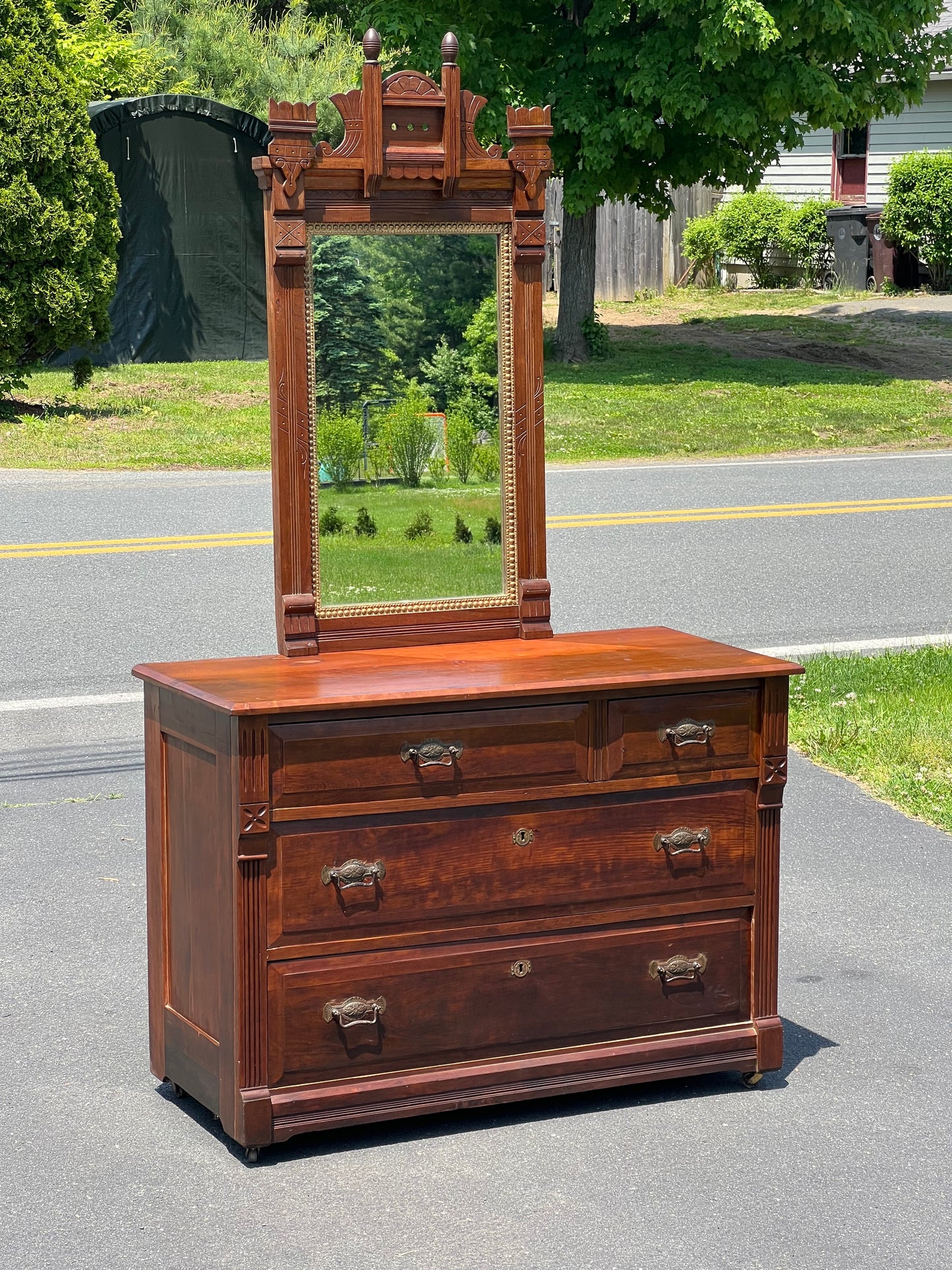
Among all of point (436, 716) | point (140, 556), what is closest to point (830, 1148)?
point (436, 716)

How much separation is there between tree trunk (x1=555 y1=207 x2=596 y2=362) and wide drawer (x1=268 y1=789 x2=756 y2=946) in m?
17.8

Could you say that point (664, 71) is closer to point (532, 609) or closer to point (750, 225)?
point (750, 225)

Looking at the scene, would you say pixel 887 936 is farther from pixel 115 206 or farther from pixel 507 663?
pixel 115 206

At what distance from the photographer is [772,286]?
29.8 meters

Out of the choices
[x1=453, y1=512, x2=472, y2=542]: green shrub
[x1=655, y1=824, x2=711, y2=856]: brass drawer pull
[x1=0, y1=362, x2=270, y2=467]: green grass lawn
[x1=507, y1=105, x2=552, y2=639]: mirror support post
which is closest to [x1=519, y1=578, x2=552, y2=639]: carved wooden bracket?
[x1=507, y1=105, x2=552, y2=639]: mirror support post

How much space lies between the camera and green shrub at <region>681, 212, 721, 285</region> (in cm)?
2947

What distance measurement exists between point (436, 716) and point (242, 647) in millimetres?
5163

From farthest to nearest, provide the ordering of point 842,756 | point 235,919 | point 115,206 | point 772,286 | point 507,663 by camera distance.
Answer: point 772,286 < point 115,206 < point 842,756 < point 507,663 < point 235,919

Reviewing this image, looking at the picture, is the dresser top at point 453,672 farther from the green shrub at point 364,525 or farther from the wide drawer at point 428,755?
the green shrub at point 364,525

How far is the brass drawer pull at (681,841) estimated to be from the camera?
4.07 meters

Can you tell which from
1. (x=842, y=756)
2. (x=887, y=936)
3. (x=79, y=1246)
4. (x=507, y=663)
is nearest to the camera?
(x=79, y=1246)

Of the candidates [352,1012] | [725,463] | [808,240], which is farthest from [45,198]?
[808,240]

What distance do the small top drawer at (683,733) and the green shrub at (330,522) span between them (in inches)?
36.9

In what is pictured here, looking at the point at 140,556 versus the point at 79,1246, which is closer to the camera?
the point at 79,1246
